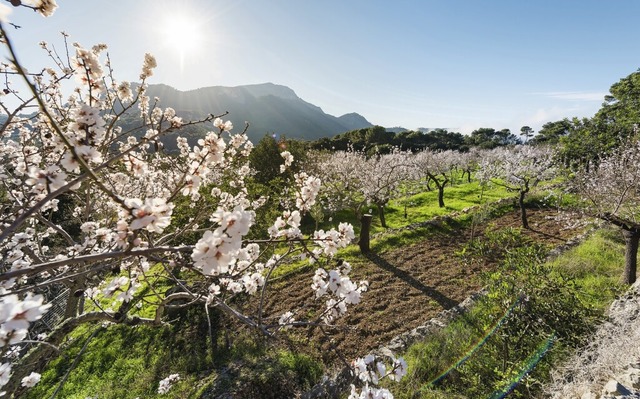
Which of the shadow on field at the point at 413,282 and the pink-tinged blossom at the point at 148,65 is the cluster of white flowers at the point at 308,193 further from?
the shadow on field at the point at 413,282

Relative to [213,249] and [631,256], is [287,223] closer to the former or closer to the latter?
[213,249]

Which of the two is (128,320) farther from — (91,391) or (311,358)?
(91,391)

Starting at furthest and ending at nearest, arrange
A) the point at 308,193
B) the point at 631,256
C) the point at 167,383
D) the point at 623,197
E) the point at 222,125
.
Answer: the point at 623,197 < the point at 631,256 < the point at 167,383 < the point at 308,193 < the point at 222,125

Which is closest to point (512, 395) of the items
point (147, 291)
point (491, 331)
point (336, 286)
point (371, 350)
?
point (491, 331)

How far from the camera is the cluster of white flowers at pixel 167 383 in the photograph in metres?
5.66

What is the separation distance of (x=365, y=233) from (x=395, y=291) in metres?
3.11

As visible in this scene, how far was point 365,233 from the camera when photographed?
11.2 metres

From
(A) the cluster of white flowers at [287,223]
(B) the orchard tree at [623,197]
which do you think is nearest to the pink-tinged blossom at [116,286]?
(A) the cluster of white flowers at [287,223]

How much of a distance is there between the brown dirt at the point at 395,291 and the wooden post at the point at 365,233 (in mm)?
521

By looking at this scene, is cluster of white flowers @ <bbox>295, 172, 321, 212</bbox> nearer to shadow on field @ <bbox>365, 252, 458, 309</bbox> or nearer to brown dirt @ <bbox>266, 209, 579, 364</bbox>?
brown dirt @ <bbox>266, 209, 579, 364</bbox>

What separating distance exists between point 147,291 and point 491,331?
10.6m

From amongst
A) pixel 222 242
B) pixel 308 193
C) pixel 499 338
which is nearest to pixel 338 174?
pixel 499 338

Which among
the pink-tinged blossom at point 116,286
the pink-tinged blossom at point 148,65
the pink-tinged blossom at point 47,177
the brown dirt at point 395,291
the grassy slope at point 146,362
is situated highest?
the pink-tinged blossom at point 148,65

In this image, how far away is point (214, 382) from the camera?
5695mm
